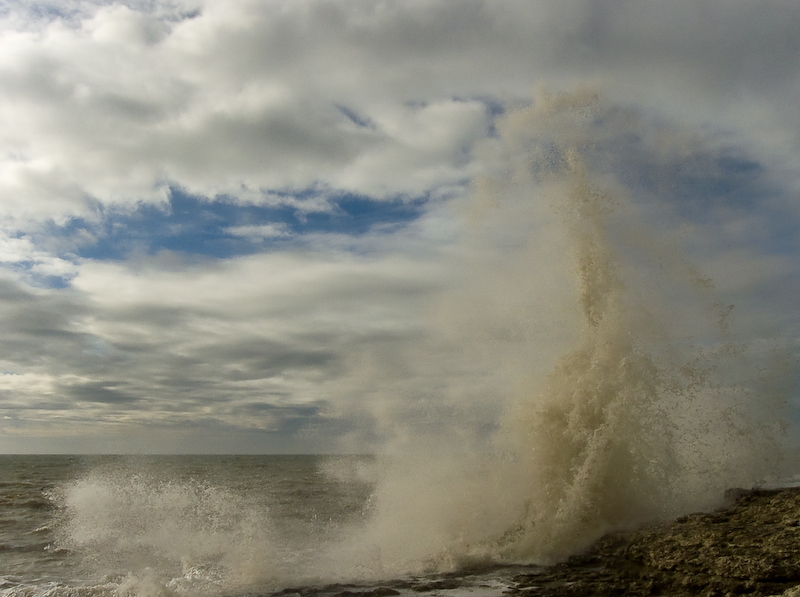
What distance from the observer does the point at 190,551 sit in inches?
583

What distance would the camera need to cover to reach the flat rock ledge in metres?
8.66

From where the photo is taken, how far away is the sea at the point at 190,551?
10.9 metres

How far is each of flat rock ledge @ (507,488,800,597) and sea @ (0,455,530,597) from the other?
53.2 inches

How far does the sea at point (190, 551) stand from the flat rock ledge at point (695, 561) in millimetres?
1352

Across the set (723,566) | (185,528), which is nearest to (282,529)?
(185,528)

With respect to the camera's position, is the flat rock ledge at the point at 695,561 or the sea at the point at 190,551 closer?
the flat rock ledge at the point at 695,561

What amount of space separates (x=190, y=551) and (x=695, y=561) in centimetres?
1230

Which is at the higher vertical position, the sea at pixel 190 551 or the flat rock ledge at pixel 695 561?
the flat rock ledge at pixel 695 561

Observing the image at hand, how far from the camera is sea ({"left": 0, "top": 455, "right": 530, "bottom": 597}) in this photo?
35.8 feet

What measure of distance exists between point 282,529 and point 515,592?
37.7 feet

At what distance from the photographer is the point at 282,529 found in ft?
62.1

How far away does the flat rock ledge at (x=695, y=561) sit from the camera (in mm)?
8656

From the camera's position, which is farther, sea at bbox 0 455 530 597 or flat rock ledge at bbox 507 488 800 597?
sea at bbox 0 455 530 597

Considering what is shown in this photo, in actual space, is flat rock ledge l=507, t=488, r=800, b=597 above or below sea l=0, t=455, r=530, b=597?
above
